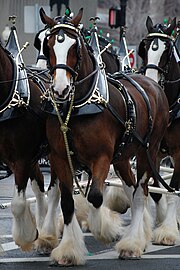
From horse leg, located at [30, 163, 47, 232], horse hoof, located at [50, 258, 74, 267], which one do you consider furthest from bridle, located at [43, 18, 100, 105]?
horse leg, located at [30, 163, 47, 232]

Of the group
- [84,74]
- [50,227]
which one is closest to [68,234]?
[50,227]

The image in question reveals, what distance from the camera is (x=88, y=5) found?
3772 centimetres

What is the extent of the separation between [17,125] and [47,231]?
1.43m

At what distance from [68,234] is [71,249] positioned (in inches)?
6.4

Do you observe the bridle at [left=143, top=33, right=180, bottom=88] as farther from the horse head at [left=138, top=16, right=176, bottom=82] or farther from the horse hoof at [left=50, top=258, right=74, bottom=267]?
the horse hoof at [left=50, top=258, right=74, bottom=267]

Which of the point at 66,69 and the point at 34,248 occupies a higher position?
the point at 66,69

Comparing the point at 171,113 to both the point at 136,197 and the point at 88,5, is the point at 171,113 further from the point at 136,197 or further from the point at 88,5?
the point at 88,5

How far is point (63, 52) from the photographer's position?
29.8ft

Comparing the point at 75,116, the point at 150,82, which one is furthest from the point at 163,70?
the point at 75,116

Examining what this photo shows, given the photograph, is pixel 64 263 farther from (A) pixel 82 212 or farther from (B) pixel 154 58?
(B) pixel 154 58

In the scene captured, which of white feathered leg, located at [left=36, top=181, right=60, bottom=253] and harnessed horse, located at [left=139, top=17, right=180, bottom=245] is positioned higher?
harnessed horse, located at [left=139, top=17, right=180, bottom=245]

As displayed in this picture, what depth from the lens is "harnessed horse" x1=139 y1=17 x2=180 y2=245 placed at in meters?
11.3

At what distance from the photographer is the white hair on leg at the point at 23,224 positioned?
32.0 feet

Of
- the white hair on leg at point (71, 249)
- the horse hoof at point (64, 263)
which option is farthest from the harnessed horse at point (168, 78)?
the horse hoof at point (64, 263)
